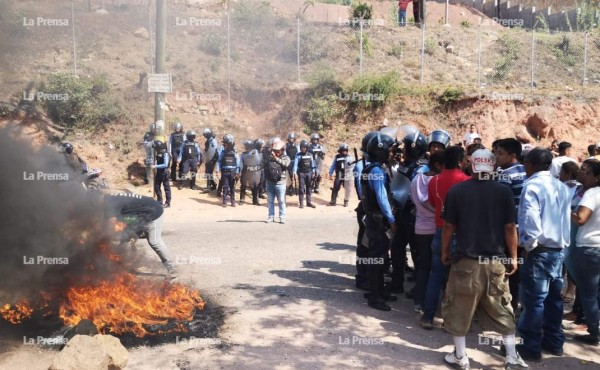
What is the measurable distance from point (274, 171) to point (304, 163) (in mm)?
2724

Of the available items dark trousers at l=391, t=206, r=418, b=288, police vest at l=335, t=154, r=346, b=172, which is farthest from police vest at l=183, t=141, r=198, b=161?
dark trousers at l=391, t=206, r=418, b=288

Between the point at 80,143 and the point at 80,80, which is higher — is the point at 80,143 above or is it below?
below

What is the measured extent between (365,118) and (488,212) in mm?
15931

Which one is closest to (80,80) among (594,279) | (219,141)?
(219,141)

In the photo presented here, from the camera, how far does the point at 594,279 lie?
534 centimetres

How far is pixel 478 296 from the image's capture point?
15.4ft

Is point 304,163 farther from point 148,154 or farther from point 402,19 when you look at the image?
point 402,19

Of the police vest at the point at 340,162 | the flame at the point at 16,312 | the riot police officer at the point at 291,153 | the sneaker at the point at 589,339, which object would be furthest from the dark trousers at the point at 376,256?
the riot police officer at the point at 291,153

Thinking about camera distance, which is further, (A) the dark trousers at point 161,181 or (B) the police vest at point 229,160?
(B) the police vest at point 229,160

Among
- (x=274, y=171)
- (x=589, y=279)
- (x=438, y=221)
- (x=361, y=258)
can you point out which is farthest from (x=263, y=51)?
(x=589, y=279)

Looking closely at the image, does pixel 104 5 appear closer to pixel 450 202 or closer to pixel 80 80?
pixel 80 80

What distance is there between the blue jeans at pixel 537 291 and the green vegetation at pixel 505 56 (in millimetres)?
19910

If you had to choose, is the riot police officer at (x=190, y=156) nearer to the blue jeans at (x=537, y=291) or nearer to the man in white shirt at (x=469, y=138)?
the man in white shirt at (x=469, y=138)

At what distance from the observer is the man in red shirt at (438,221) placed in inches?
224
